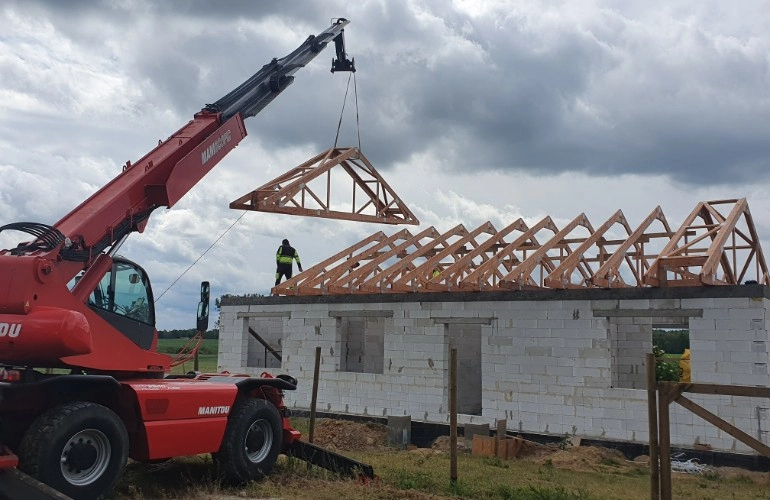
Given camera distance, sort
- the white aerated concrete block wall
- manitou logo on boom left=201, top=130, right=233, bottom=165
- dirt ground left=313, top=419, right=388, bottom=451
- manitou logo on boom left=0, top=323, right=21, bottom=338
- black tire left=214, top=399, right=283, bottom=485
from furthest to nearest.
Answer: dirt ground left=313, top=419, right=388, bottom=451 < the white aerated concrete block wall < manitou logo on boom left=201, top=130, right=233, bottom=165 < black tire left=214, top=399, right=283, bottom=485 < manitou logo on boom left=0, top=323, right=21, bottom=338

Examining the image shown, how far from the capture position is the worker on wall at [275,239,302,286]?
731 inches

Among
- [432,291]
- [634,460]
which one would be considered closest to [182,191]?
[432,291]

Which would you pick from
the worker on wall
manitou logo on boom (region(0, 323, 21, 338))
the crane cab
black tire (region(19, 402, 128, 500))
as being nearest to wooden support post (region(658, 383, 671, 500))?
black tire (region(19, 402, 128, 500))

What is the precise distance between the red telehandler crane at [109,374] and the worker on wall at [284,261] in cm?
879

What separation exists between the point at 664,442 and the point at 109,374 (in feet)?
19.1

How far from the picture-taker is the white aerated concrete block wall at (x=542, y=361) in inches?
471

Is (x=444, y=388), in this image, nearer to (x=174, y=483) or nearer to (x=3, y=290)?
(x=174, y=483)

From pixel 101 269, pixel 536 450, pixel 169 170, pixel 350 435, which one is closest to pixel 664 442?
pixel 101 269

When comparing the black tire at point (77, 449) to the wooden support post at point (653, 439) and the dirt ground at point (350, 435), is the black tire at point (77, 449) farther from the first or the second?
the dirt ground at point (350, 435)

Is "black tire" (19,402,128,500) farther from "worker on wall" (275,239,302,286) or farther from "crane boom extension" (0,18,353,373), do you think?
"worker on wall" (275,239,302,286)

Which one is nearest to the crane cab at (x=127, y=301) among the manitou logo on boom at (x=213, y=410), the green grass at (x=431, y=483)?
the manitou logo on boom at (x=213, y=410)

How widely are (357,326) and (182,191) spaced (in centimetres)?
1111

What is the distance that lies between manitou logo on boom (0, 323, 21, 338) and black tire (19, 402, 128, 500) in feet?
3.04

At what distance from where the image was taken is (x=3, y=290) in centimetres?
645
